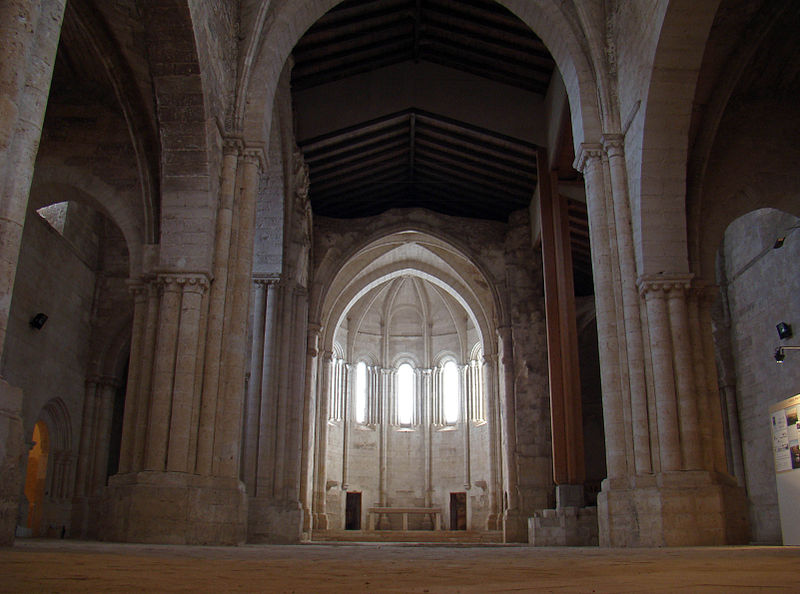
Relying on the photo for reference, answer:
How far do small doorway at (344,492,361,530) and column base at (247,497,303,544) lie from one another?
11.1 m

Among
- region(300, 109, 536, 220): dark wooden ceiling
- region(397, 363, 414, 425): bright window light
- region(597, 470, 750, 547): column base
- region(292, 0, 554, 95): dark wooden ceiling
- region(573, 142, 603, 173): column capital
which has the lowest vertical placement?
region(597, 470, 750, 547): column base

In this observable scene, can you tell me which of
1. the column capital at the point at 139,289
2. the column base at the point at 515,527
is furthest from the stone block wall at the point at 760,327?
the column capital at the point at 139,289

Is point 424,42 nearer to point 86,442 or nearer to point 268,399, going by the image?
point 268,399

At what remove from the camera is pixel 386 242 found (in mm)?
21594

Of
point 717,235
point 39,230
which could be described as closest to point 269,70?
point 39,230

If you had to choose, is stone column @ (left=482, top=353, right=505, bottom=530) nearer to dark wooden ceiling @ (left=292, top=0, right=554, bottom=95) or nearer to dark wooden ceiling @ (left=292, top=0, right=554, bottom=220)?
dark wooden ceiling @ (left=292, top=0, right=554, bottom=220)

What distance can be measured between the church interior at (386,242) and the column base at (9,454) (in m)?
0.03

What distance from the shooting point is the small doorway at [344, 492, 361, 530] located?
2598 centimetres

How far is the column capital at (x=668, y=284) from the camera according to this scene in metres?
9.39

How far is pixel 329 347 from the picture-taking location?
2341cm

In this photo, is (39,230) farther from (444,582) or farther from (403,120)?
(444,582)

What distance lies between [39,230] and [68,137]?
3415mm

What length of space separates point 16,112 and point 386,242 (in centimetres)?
1731

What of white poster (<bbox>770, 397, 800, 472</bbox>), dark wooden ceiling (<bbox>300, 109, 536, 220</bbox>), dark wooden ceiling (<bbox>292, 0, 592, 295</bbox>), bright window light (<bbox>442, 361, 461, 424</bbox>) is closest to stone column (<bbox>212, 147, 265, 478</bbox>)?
dark wooden ceiling (<bbox>292, 0, 592, 295</bbox>)
